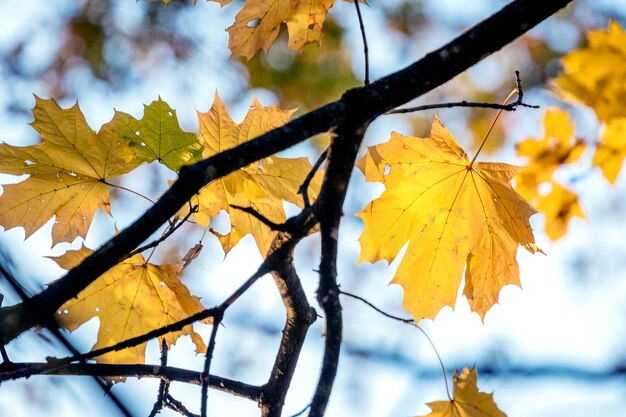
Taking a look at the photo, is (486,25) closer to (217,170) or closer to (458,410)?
(217,170)

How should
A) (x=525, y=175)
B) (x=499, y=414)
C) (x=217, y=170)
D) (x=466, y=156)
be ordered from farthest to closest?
1. (x=525, y=175)
2. (x=466, y=156)
3. (x=499, y=414)
4. (x=217, y=170)

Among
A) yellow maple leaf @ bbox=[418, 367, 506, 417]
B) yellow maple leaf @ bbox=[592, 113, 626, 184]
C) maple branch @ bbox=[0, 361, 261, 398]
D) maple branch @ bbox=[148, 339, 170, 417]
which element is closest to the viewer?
maple branch @ bbox=[0, 361, 261, 398]

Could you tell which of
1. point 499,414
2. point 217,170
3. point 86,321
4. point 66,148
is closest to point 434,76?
point 217,170

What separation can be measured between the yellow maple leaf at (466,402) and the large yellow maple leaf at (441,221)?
Result: 0.23 m

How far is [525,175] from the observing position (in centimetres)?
317

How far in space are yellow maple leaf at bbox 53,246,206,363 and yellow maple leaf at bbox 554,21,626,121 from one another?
65.7 inches

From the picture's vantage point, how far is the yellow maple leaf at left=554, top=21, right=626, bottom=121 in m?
2.38

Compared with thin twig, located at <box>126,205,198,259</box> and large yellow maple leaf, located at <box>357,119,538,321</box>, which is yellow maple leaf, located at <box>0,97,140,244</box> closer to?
thin twig, located at <box>126,205,198,259</box>

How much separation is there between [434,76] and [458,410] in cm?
96

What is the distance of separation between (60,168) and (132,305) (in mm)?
470

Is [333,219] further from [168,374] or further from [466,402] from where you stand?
[466,402]

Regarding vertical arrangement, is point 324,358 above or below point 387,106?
below

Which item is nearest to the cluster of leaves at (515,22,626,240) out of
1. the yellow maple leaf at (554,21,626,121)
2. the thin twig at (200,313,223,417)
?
the yellow maple leaf at (554,21,626,121)

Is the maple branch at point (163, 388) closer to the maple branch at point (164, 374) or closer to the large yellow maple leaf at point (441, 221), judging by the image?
the maple branch at point (164, 374)
